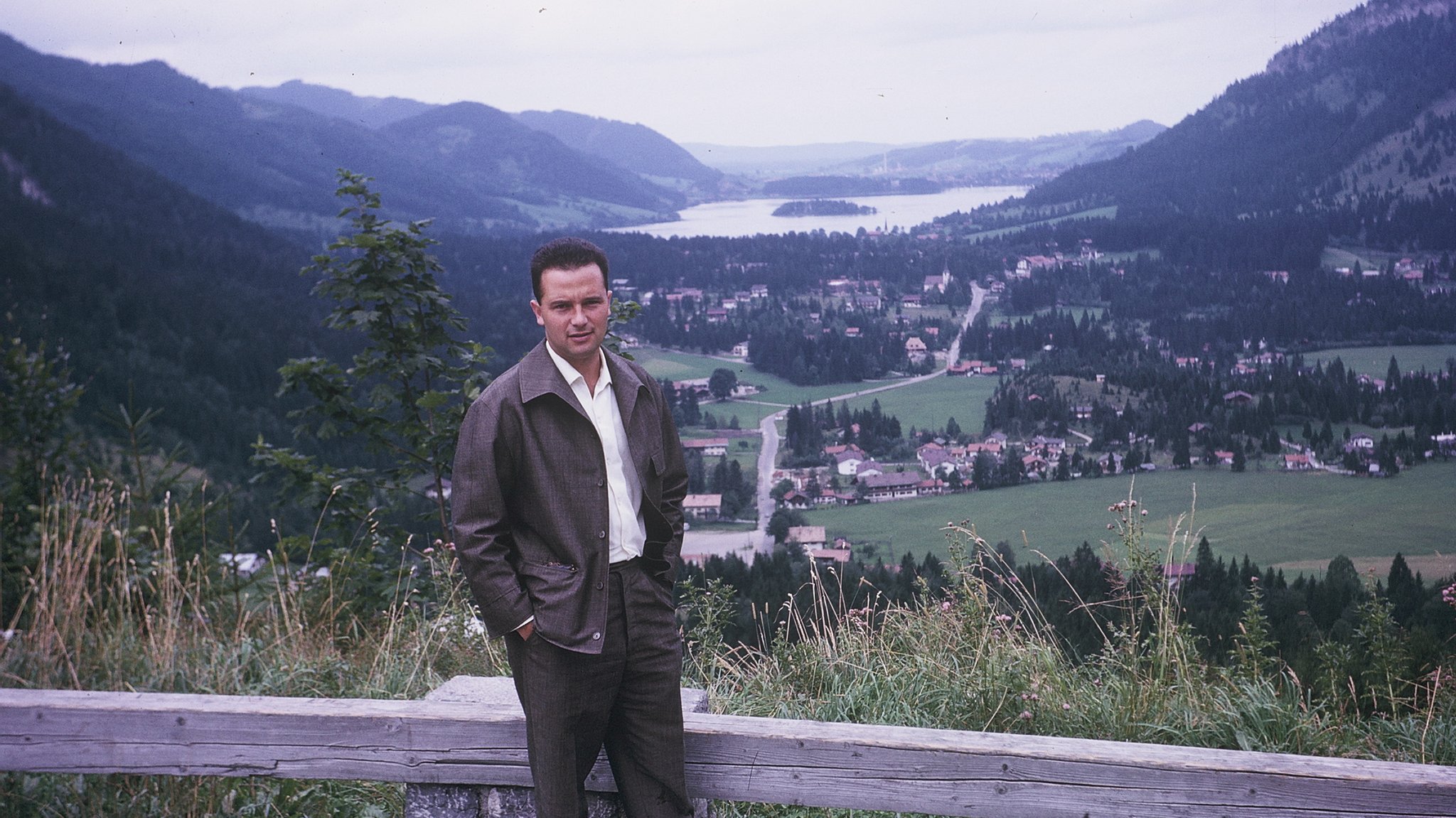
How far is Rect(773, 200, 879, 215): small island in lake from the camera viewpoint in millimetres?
28219

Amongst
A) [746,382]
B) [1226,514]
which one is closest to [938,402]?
[746,382]

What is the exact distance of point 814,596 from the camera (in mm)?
3965

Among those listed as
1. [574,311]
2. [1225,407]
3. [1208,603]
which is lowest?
[1208,603]

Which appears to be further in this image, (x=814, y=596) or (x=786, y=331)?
(x=786, y=331)

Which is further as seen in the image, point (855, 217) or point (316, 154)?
point (316, 154)

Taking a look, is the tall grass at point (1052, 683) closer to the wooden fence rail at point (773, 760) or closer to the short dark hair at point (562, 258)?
the wooden fence rail at point (773, 760)

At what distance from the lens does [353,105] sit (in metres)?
69.6

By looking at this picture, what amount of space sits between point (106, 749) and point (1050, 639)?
315 cm

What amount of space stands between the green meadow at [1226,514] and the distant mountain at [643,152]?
24.8m

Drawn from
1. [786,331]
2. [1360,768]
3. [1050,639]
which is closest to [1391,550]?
[1050,639]

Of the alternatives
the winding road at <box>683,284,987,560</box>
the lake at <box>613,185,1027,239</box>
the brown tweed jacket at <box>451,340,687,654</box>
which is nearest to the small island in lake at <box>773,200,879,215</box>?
the lake at <box>613,185,1027,239</box>

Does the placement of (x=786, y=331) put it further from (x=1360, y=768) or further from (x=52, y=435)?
(x=1360, y=768)

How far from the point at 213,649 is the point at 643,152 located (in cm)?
3711

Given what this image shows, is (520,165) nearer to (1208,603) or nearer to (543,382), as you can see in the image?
(1208,603)
